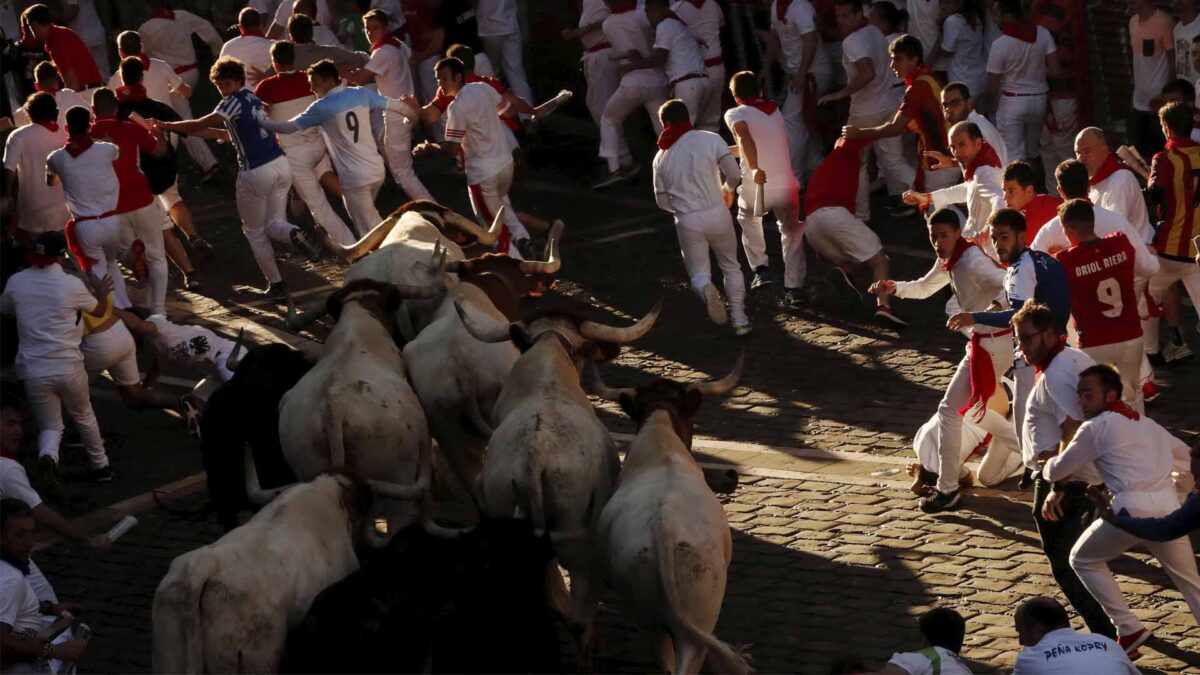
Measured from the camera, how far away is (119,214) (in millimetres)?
16484

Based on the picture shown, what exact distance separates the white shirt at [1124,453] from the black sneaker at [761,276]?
23.8ft

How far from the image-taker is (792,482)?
13.1 meters

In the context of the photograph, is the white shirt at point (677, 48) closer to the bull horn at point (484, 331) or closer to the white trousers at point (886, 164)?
the white trousers at point (886, 164)

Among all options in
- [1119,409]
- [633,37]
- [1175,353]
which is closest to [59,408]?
[1119,409]

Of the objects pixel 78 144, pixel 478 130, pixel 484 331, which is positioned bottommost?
pixel 484 331

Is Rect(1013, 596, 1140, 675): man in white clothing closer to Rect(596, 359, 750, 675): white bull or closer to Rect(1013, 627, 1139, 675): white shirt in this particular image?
Rect(1013, 627, 1139, 675): white shirt

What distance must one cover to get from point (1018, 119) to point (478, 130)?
5.05m

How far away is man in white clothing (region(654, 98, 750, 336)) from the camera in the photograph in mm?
15848

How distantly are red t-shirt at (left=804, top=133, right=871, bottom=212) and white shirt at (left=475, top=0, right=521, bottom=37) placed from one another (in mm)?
7002

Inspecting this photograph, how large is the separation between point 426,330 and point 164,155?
6579 millimetres

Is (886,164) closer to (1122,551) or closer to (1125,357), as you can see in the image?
(1125,357)

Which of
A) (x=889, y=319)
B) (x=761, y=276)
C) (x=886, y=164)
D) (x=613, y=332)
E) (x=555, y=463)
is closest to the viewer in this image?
(x=555, y=463)

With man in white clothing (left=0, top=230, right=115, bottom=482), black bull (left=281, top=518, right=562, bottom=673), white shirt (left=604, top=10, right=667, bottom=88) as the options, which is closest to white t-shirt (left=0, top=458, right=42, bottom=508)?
black bull (left=281, top=518, right=562, bottom=673)

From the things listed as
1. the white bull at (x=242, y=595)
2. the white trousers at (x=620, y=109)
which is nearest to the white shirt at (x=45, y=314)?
the white bull at (x=242, y=595)
